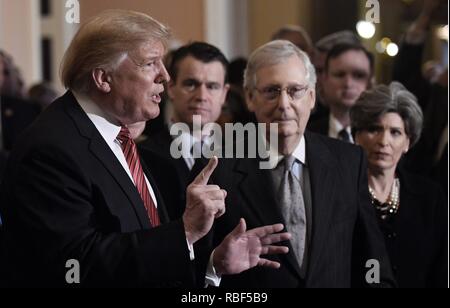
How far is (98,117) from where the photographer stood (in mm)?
2264

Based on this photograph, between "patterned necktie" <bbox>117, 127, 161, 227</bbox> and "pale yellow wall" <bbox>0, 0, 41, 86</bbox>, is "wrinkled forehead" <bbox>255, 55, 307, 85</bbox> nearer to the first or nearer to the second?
"patterned necktie" <bbox>117, 127, 161, 227</bbox>

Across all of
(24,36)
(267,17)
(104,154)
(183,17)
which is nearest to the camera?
(104,154)

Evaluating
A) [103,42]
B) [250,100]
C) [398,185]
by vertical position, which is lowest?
[398,185]

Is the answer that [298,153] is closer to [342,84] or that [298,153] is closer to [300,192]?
[300,192]

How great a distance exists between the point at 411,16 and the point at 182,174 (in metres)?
4.67

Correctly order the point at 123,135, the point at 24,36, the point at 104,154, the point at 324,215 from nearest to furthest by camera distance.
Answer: the point at 104,154 < the point at 123,135 < the point at 324,215 < the point at 24,36

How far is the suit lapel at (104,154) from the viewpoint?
219cm

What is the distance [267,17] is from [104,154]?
4974 millimetres

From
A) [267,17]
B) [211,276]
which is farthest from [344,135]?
[267,17]

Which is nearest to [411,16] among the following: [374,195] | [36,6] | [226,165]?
[36,6]

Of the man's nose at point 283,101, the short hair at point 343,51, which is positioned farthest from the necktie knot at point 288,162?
the short hair at point 343,51

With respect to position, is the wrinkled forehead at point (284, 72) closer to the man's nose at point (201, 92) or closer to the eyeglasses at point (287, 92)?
the eyeglasses at point (287, 92)

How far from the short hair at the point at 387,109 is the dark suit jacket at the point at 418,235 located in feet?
0.60
